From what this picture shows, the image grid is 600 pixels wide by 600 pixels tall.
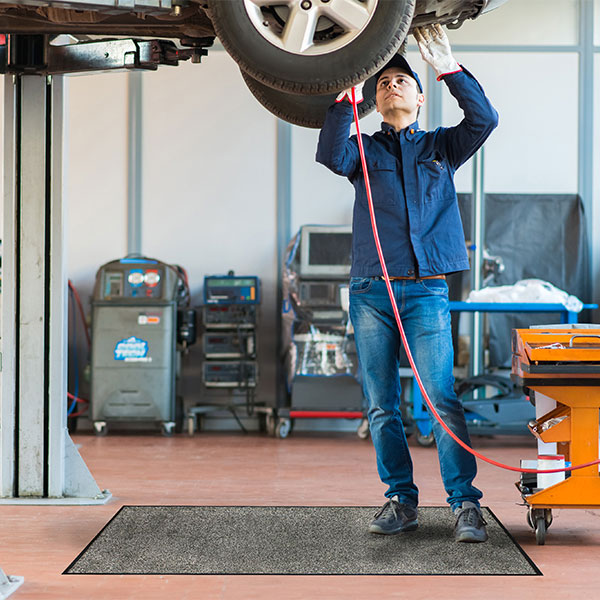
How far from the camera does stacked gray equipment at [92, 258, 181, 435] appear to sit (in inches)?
234

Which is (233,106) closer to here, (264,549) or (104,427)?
(104,427)

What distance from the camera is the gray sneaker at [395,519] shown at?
9.85ft

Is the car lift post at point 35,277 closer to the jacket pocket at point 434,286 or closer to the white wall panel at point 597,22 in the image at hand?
the jacket pocket at point 434,286

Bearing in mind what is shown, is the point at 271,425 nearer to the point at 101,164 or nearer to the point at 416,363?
the point at 101,164

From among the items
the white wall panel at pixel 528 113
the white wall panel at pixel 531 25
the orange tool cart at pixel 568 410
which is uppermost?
the white wall panel at pixel 531 25

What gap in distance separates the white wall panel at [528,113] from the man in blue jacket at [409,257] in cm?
371

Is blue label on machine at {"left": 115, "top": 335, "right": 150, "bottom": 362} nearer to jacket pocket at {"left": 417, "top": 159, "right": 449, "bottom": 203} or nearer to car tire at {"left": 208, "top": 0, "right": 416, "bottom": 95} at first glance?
jacket pocket at {"left": 417, "top": 159, "right": 449, "bottom": 203}

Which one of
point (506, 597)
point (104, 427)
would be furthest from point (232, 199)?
point (506, 597)

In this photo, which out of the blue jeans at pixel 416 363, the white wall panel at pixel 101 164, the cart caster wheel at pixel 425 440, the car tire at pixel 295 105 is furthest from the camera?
the white wall panel at pixel 101 164

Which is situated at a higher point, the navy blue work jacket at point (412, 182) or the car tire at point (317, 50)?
the car tire at point (317, 50)

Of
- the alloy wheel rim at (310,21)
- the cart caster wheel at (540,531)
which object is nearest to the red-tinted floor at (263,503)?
the cart caster wheel at (540,531)

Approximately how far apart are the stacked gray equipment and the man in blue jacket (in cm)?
316

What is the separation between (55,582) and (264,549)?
708 mm

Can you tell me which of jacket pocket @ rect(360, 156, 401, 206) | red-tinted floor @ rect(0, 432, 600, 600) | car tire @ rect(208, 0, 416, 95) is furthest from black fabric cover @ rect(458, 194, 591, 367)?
car tire @ rect(208, 0, 416, 95)
